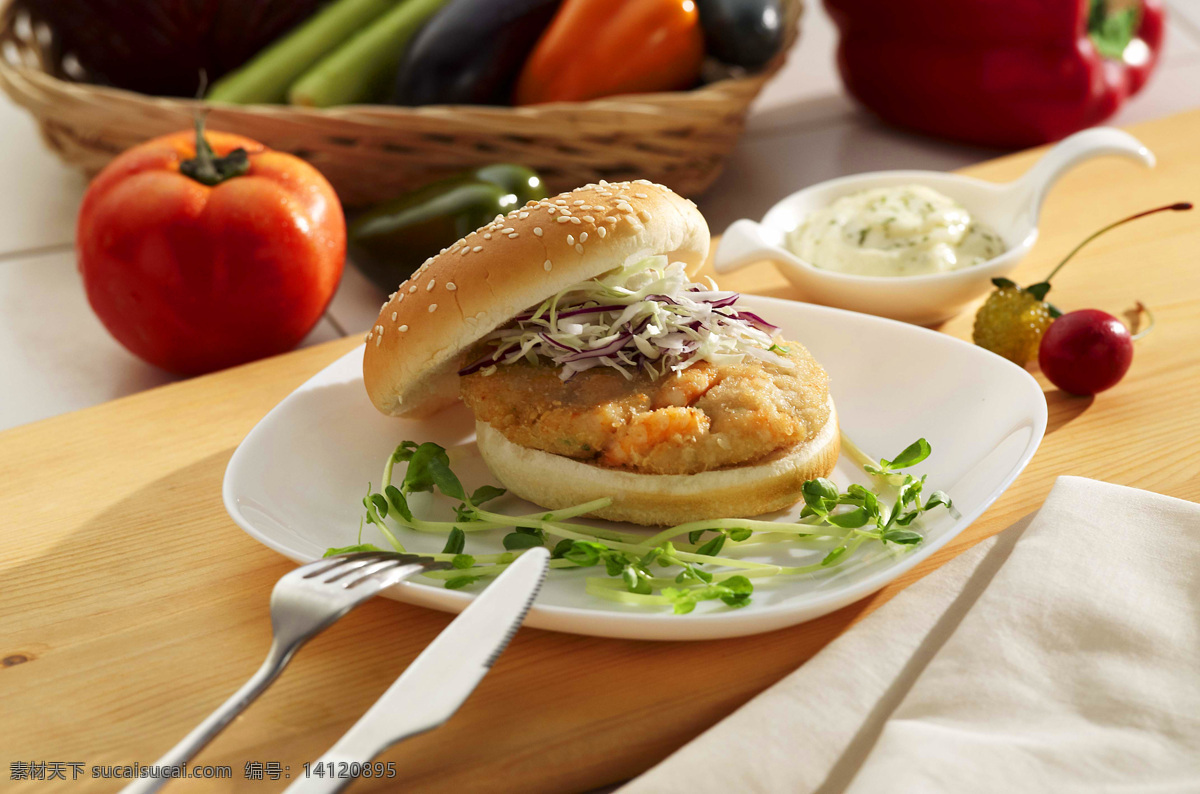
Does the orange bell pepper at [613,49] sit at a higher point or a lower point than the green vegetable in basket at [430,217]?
higher

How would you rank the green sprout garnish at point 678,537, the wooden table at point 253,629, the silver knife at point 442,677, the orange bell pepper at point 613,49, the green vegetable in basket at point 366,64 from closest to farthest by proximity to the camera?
the silver knife at point 442,677, the wooden table at point 253,629, the green sprout garnish at point 678,537, the orange bell pepper at point 613,49, the green vegetable in basket at point 366,64

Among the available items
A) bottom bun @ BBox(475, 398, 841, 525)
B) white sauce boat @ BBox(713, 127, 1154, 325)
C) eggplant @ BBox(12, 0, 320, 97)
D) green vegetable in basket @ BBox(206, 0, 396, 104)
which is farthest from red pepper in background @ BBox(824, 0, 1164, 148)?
bottom bun @ BBox(475, 398, 841, 525)

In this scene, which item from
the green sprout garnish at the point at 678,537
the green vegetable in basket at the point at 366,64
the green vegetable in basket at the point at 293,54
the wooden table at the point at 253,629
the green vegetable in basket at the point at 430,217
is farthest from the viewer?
the green vegetable in basket at the point at 293,54

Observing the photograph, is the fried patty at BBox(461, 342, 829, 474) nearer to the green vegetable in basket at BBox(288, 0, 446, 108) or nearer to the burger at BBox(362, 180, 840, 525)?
the burger at BBox(362, 180, 840, 525)

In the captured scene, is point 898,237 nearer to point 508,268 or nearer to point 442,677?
point 508,268

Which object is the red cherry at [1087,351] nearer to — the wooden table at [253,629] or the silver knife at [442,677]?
the wooden table at [253,629]

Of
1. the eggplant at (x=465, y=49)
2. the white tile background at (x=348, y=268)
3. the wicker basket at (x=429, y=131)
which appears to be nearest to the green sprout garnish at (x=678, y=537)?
the white tile background at (x=348, y=268)

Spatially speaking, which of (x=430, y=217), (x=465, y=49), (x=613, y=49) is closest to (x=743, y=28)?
(x=613, y=49)
